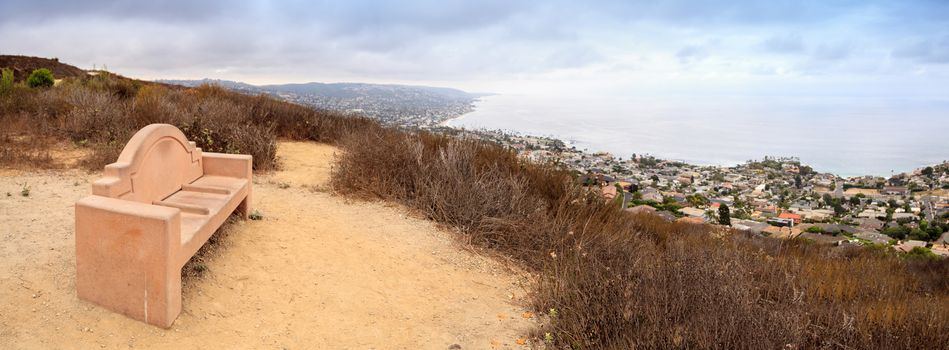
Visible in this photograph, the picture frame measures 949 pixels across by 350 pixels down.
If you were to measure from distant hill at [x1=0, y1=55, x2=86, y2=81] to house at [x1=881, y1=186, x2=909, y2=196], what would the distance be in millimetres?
38103

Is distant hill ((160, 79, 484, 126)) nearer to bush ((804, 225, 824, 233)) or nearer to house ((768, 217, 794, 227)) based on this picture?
house ((768, 217, 794, 227))

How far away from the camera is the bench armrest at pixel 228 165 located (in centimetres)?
558

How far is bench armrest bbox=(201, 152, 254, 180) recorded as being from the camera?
5.58 meters

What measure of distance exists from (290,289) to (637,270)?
9.31 ft

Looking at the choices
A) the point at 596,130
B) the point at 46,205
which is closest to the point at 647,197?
the point at 46,205

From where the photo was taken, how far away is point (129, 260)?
3.31 meters

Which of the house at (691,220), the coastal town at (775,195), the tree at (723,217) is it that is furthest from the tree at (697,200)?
the house at (691,220)

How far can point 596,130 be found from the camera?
38000 millimetres

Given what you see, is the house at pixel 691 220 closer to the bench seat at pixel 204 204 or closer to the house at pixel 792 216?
the house at pixel 792 216

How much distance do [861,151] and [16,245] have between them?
43390 millimetres

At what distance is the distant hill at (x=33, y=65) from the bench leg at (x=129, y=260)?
3081 cm

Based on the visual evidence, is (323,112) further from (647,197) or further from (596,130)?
(596,130)

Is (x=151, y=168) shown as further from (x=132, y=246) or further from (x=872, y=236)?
(x=872, y=236)

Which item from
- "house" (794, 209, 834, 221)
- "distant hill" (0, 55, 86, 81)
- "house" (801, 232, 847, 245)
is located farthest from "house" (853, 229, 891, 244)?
"distant hill" (0, 55, 86, 81)
